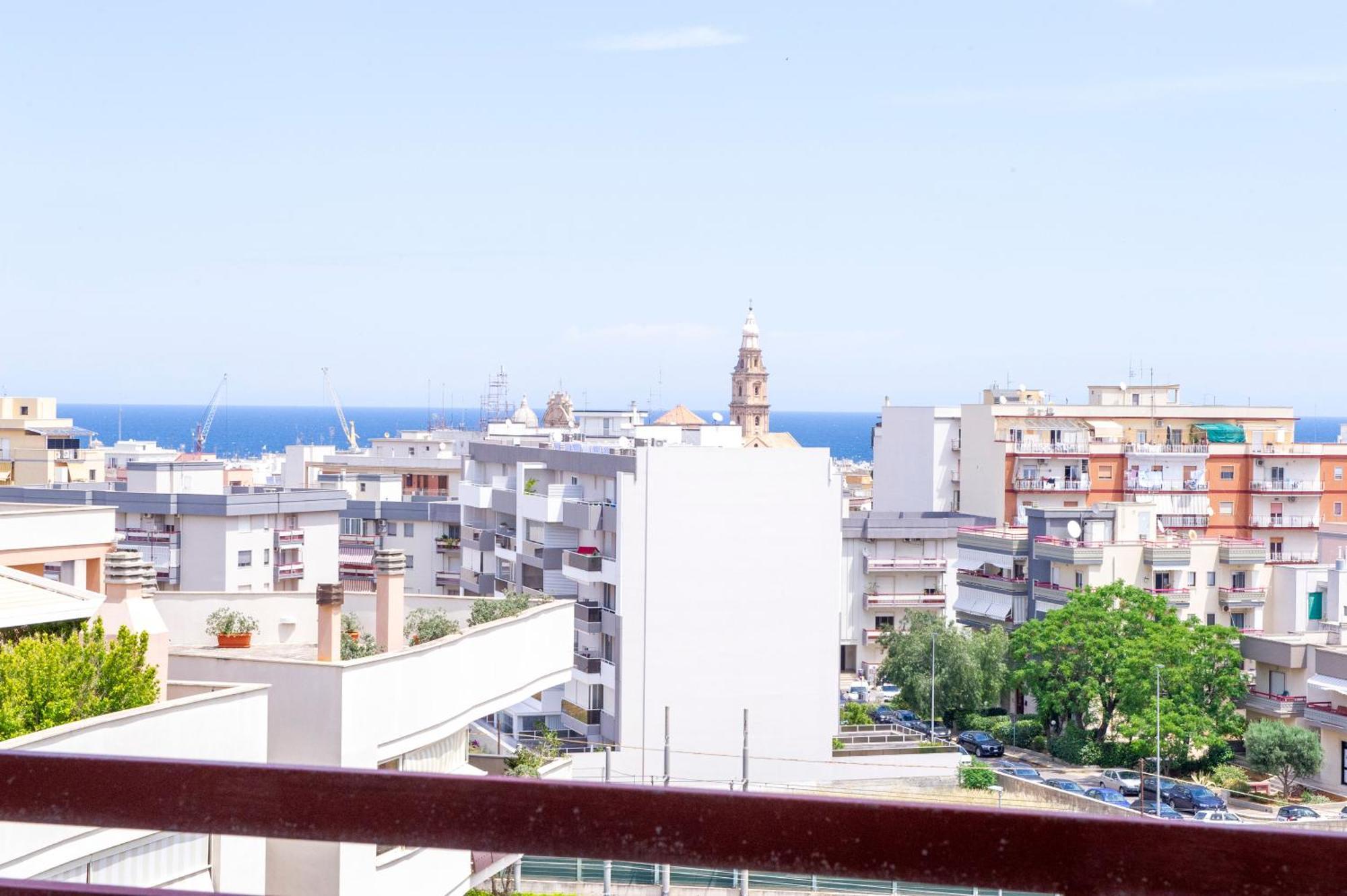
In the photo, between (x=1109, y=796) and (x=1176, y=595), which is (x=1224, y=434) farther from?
(x=1109, y=796)

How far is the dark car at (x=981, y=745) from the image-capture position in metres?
35.9

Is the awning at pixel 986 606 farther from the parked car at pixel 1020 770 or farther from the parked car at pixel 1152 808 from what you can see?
the parked car at pixel 1152 808

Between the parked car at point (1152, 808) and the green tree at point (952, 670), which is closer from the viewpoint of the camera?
the parked car at point (1152, 808)

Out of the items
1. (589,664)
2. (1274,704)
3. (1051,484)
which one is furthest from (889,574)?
(589,664)

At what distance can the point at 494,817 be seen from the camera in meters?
1.58

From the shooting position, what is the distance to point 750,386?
287 feet

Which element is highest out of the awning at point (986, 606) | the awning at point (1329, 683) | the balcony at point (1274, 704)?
the awning at point (986, 606)

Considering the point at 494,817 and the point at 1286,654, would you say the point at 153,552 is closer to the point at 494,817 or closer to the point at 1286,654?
the point at 1286,654

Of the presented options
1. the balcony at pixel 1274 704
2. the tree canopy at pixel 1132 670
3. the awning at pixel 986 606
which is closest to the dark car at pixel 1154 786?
the tree canopy at pixel 1132 670

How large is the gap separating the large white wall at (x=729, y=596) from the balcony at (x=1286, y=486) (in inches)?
934

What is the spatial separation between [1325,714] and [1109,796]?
6.24 metres

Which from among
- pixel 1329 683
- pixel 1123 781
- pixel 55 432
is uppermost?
pixel 55 432

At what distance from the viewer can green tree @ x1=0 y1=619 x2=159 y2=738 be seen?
905 centimetres

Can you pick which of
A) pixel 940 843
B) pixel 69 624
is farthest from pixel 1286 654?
pixel 940 843
